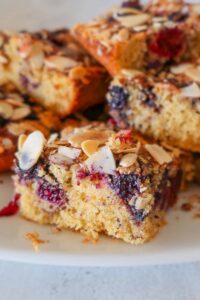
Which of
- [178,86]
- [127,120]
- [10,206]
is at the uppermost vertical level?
[178,86]

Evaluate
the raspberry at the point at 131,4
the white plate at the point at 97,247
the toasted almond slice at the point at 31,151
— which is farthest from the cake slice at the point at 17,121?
the raspberry at the point at 131,4

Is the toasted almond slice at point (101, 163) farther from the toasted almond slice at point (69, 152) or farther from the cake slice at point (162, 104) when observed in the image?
the cake slice at point (162, 104)

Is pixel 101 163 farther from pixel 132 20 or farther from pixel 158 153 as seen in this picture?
pixel 132 20

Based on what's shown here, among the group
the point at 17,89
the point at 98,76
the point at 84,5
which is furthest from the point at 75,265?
the point at 84,5

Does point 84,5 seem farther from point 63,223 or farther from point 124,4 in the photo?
point 63,223

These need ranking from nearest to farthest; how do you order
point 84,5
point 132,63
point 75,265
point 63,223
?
point 75,265 < point 63,223 < point 132,63 < point 84,5

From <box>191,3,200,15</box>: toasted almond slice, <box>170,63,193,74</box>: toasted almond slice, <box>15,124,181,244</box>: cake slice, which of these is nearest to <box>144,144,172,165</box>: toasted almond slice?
<box>15,124,181,244</box>: cake slice
